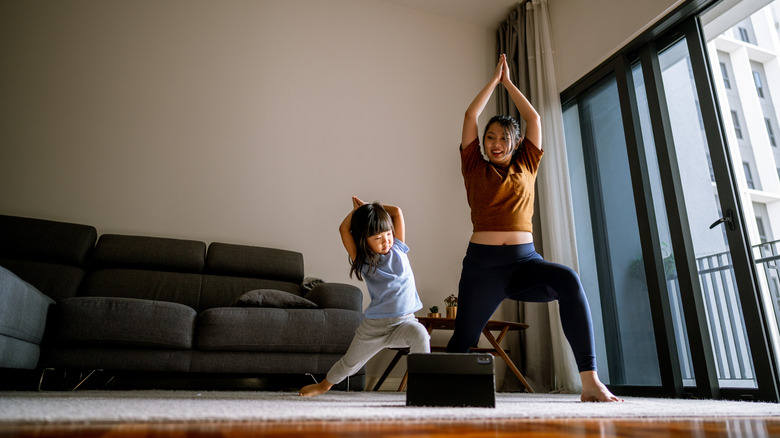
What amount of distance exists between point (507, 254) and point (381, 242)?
0.50 m

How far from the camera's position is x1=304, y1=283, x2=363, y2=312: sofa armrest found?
8.96ft

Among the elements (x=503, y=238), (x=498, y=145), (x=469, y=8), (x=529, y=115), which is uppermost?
(x=469, y=8)

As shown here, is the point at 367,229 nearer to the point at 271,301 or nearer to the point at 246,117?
the point at 271,301

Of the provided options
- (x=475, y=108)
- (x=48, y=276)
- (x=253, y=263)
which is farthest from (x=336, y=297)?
(x=48, y=276)

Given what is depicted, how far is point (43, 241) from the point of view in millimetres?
2766

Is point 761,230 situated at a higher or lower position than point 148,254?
higher

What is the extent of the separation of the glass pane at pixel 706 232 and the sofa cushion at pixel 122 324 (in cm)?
271

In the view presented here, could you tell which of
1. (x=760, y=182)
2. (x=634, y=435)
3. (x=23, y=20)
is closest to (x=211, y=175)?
(x=23, y=20)

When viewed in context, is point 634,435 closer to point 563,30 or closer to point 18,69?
point 563,30

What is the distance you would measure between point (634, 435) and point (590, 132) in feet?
10.3

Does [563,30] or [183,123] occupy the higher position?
[563,30]

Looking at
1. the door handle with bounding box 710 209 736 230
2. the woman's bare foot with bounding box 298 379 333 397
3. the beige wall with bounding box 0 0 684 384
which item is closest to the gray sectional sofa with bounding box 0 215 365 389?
the beige wall with bounding box 0 0 684 384

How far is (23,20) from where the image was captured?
3.32 m

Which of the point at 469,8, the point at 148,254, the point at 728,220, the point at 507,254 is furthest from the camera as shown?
the point at 469,8
